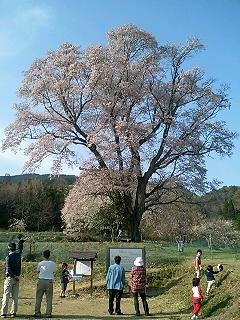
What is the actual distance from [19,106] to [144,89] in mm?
7030

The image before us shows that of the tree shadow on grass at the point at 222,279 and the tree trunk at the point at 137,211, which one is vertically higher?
the tree trunk at the point at 137,211

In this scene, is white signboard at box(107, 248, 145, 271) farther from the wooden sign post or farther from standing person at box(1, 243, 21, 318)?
standing person at box(1, 243, 21, 318)

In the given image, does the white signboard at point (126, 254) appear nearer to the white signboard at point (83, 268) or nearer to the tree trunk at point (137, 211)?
the white signboard at point (83, 268)

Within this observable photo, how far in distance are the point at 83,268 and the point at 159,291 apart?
2504 millimetres

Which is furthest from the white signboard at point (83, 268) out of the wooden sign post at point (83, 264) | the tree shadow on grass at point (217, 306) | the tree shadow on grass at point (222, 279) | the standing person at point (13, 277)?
the tree shadow on grass at point (217, 306)

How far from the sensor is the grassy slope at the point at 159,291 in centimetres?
1025

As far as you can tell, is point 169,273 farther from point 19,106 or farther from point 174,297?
point 19,106

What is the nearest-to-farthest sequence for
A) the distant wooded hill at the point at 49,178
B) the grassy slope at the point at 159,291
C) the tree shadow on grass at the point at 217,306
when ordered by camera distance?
the tree shadow on grass at the point at 217,306 < the grassy slope at the point at 159,291 < the distant wooded hill at the point at 49,178

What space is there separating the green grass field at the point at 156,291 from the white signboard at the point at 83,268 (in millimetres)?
561

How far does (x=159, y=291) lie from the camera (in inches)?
588

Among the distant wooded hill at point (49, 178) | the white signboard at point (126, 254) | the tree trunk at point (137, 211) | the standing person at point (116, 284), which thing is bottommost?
the standing person at point (116, 284)

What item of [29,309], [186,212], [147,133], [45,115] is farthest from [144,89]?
[29,309]

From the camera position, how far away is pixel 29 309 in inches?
452

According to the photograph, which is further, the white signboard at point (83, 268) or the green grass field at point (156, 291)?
the white signboard at point (83, 268)
